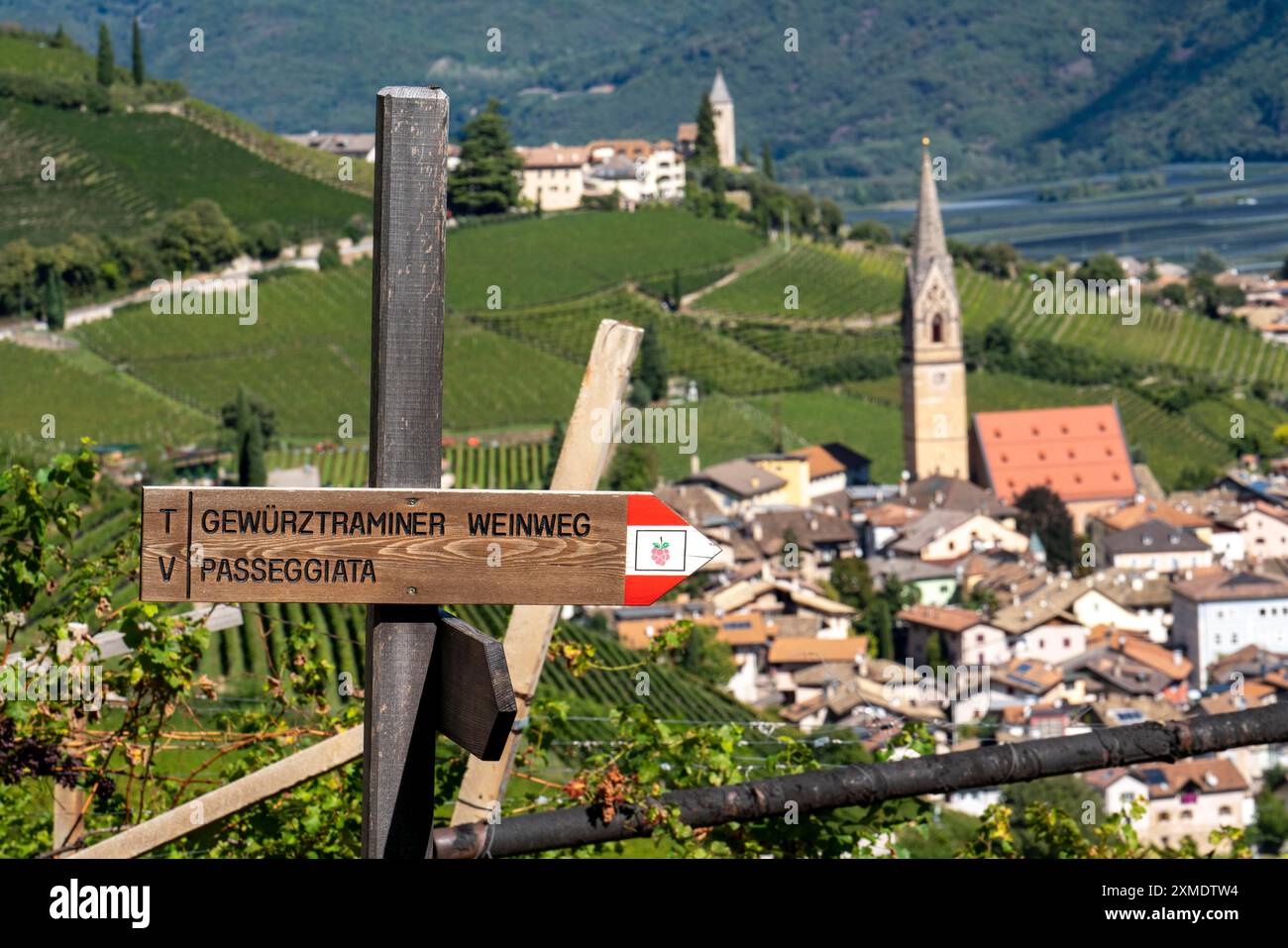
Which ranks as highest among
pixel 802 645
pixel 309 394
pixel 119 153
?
pixel 119 153

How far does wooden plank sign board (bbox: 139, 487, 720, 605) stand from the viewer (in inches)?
107

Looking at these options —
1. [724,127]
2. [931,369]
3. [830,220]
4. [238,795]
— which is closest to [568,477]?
[238,795]

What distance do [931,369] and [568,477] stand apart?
183 feet

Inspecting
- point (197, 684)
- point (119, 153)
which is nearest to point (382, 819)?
point (197, 684)

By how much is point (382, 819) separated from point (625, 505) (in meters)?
0.57

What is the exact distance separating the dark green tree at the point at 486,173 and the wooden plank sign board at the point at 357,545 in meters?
79.7

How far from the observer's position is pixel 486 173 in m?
83.9

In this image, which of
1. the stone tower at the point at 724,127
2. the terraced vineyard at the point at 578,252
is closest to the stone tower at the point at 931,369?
the terraced vineyard at the point at 578,252

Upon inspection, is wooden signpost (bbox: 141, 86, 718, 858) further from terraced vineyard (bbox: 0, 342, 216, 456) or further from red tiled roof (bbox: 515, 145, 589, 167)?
red tiled roof (bbox: 515, 145, 589, 167)

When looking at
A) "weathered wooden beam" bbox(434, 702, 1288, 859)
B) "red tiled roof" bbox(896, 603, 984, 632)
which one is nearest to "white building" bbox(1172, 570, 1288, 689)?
"red tiled roof" bbox(896, 603, 984, 632)

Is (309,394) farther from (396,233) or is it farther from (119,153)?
(396,233)

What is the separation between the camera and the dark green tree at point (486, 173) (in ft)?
275

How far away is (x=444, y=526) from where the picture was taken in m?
2.73
